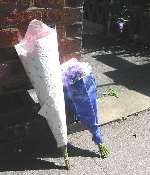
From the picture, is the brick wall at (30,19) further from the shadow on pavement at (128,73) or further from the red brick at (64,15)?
the shadow on pavement at (128,73)

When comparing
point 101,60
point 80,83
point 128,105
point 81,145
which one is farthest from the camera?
point 101,60

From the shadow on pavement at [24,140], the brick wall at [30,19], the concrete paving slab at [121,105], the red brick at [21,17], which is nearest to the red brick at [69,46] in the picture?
the brick wall at [30,19]

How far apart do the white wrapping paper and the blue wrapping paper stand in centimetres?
31

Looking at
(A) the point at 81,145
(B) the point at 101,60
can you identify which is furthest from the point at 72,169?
(B) the point at 101,60

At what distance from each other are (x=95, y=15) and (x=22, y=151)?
265 inches

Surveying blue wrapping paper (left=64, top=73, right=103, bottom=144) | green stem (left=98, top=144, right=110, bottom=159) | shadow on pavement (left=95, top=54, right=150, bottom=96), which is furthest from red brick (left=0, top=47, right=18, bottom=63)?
shadow on pavement (left=95, top=54, right=150, bottom=96)

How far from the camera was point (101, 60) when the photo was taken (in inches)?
336

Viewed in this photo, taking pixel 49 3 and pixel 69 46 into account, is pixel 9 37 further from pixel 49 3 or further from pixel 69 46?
pixel 69 46

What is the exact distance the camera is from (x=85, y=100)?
489 centimetres

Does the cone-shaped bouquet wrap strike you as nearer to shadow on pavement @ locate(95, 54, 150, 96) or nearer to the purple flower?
the purple flower

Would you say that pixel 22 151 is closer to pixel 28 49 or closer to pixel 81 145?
pixel 81 145

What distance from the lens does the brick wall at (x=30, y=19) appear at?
4.64 metres

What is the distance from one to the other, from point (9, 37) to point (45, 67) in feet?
1.78

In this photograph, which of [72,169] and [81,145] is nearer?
[72,169]
